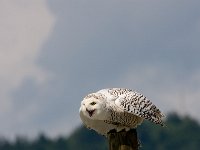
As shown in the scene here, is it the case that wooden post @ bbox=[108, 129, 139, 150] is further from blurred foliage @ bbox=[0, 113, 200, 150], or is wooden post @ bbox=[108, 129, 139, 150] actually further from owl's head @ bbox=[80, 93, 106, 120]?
blurred foliage @ bbox=[0, 113, 200, 150]

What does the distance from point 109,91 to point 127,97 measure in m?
0.21

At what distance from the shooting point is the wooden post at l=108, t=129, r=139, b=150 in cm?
959

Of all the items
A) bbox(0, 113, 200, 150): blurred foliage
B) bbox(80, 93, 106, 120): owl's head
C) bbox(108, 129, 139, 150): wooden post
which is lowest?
bbox(108, 129, 139, 150): wooden post

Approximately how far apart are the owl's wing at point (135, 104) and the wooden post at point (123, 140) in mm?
221

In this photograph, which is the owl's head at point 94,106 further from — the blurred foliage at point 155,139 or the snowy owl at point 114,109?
the blurred foliage at point 155,139

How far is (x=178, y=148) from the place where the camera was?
12338 cm

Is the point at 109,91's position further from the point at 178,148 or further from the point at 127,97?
the point at 178,148

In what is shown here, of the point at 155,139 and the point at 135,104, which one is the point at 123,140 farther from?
the point at 155,139

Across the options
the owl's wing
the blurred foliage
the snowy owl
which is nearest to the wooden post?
the snowy owl

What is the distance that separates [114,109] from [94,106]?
0.23 m

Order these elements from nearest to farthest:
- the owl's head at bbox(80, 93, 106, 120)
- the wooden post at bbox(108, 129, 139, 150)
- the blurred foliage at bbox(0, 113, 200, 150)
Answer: the wooden post at bbox(108, 129, 139, 150) → the owl's head at bbox(80, 93, 106, 120) → the blurred foliage at bbox(0, 113, 200, 150)

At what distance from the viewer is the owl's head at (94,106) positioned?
974 cm

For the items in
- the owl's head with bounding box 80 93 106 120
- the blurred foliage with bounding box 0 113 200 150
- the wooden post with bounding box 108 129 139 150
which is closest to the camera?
the wooden post with bounding box 108 129 139 150

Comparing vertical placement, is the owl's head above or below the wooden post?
above
